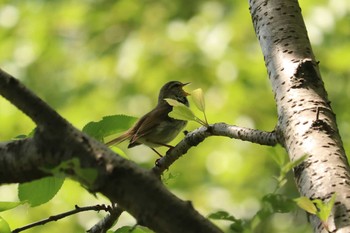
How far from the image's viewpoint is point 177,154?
202 cm

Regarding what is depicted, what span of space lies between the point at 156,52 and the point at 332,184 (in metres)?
4.25

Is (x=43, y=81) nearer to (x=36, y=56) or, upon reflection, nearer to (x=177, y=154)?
(x=36, y=56)

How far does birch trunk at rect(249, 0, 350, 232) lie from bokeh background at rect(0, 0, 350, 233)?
2.85 metres

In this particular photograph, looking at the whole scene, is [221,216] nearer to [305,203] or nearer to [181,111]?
[305,203]

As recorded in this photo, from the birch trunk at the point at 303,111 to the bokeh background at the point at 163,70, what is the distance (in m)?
2.85

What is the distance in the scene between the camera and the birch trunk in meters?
1.43

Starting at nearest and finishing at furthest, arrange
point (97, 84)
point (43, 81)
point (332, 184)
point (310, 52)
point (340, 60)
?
point (332, 184)
point (310, 52)
point (340, 60)
point (97, 84)
point (43, 81)

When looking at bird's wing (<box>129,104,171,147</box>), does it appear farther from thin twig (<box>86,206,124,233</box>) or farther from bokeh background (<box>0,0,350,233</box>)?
thin twig (<box>86,206,124,233</box>)

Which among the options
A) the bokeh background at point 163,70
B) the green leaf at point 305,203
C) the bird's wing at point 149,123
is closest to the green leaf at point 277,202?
the green leaf at point 305,203

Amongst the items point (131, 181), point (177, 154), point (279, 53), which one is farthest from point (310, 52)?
point (131, 181)

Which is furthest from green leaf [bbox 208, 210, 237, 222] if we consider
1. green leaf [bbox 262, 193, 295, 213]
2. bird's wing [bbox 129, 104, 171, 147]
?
bird's wing [bbox 129, 104, 171, 147]

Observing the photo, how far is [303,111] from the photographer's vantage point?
1.69 metres

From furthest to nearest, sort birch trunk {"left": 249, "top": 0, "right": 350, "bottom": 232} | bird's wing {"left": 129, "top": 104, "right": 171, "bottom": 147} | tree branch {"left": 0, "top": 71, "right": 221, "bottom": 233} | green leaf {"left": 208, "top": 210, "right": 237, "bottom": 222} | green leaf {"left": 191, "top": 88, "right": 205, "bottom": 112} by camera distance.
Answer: bird's wing {"left": 129, "top": 104, "right": 171, "bottom": 147} < green leaf {"left": 191, "top": 88, "right": 205, "bottom": 112} < birch trunk {"left": 249, "top": 0, "right": 350, "bottom": 232} < green leaf {"left": 208, "top": 210, "right": 237, "bottom": 222} < tree branch {"left": 0, "top": 71, "right": 221, "bottom": 233}

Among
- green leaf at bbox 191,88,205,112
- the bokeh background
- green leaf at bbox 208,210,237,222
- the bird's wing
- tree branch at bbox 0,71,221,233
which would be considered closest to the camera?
tree branch at bbox 0,71,221,233
